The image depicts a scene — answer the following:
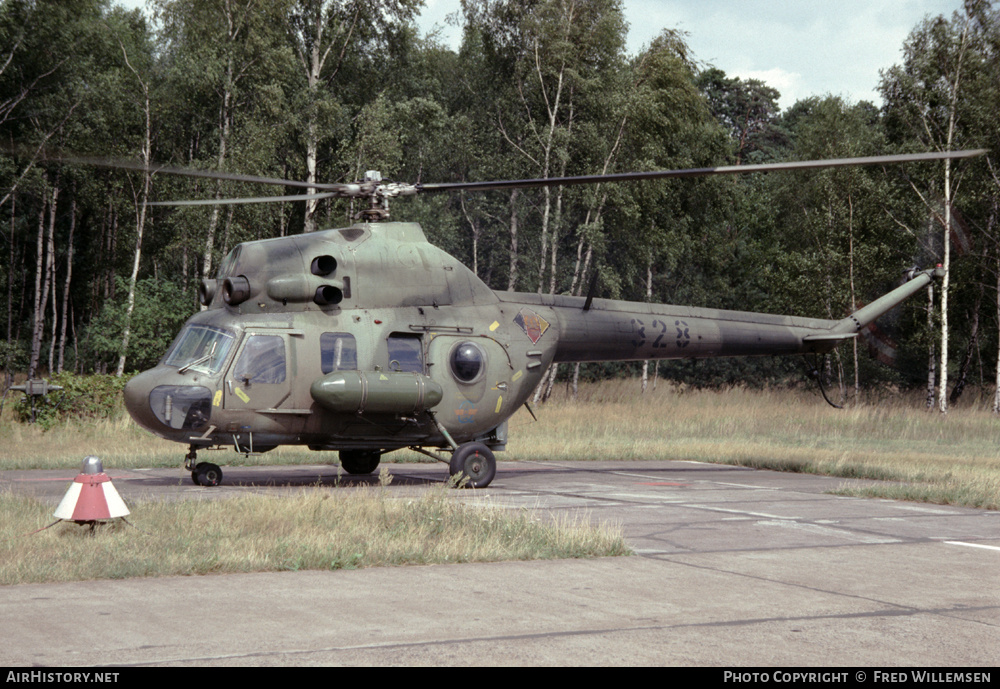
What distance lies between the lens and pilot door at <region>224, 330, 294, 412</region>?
13.1 meters

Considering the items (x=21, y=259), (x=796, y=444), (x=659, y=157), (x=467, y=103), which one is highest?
(x=467, y=103)

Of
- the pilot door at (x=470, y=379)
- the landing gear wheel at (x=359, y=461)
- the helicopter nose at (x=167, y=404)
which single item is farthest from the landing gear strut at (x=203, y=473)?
the pilot door at (x=470, y=379)

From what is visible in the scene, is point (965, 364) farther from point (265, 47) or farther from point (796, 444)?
point (265, 47)

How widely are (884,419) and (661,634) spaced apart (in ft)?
84.1

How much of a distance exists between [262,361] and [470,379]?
3078 mm

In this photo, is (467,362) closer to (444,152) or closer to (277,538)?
(277,538)

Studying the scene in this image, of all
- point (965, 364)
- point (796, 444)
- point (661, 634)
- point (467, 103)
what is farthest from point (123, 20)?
point (661, 634)

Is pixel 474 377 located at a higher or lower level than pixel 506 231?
lower

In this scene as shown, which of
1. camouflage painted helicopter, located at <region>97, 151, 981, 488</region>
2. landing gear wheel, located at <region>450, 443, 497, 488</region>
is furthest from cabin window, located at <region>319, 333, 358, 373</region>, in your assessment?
landing gear wheel, located at <region>450, 443, 497, 488</region>

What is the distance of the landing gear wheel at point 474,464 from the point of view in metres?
14.3

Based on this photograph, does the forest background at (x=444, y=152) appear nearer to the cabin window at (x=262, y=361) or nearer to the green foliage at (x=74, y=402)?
the green foliage at (x=74, y=402)

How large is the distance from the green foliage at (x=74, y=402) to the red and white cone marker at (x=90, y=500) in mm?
14762

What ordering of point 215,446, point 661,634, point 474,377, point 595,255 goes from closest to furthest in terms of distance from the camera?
point 661,634 → point 215,446 → point 474,377 → point 595,255
